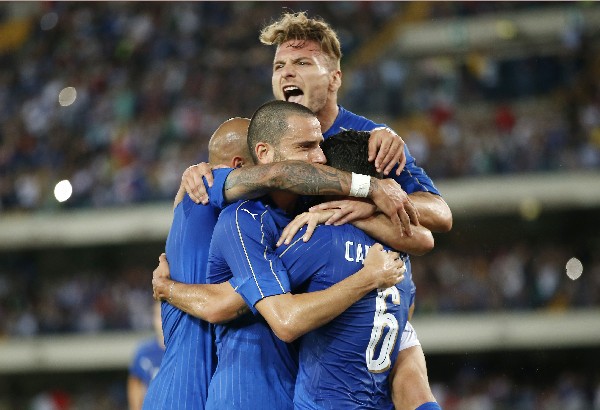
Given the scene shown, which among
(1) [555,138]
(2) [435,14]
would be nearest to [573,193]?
(1) [555,138]

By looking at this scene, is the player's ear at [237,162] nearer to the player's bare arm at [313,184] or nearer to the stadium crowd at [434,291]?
the player's bare arm at [313,184]

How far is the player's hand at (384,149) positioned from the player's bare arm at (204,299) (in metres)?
0.95

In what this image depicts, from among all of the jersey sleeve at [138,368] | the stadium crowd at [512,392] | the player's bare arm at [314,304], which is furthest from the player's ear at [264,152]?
the stadium crowd at [512,392]

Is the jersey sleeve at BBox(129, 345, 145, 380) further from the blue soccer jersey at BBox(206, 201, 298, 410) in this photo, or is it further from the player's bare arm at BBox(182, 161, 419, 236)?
the player's bare arm at BBox(182, 161, 419, 236)

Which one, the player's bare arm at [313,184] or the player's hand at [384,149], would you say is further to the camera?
the player's hand at [384,149]

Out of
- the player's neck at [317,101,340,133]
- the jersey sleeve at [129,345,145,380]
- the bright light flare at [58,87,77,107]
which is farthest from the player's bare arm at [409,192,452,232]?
the bright light flare at [58,87,77,107]

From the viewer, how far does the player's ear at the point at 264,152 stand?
4664mm

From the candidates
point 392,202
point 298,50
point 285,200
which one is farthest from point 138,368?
point 392,202

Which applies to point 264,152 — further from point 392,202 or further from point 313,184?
point 392,202

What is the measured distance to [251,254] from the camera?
14.2 feet

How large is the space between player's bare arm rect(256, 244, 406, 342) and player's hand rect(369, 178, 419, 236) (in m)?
0.31

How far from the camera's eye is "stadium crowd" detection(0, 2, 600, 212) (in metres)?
18.2

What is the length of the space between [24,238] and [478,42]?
34.4 ft

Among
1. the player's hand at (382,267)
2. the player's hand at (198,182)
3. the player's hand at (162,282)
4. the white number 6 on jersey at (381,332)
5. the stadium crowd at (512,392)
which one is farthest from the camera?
the stadium crowd at (512,392)
